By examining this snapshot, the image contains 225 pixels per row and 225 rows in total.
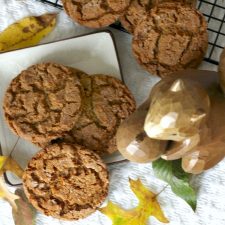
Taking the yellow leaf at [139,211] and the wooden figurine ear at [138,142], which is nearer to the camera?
the wooden figurine ear at [138,142]

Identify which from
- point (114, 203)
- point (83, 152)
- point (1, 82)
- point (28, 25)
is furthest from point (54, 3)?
point (114, 203)

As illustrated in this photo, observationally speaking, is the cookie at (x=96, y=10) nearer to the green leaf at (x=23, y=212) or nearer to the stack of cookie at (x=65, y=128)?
the stack of cookie at (x=65, y=128)

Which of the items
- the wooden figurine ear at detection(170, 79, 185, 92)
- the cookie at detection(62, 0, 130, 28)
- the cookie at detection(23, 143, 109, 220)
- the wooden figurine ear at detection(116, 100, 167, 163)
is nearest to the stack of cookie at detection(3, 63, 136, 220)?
the cookie at detection(23, 143, 109, 220)

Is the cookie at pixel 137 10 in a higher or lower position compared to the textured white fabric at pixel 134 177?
higher

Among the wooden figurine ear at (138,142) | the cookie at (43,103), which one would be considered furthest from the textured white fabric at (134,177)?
the wooden figurine ear at (138,142)

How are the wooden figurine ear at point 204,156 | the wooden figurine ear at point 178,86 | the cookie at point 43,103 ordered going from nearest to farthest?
the wooden figurine ear at point 178,86
the wooden figurine ear at point 204,156
the cookie at point 43,103

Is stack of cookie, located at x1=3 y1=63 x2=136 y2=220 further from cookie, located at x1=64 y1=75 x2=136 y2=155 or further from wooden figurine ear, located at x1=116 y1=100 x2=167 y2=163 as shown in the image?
wooden figurine ear, located at x1=116 y1=100 x2=167 y2=163
